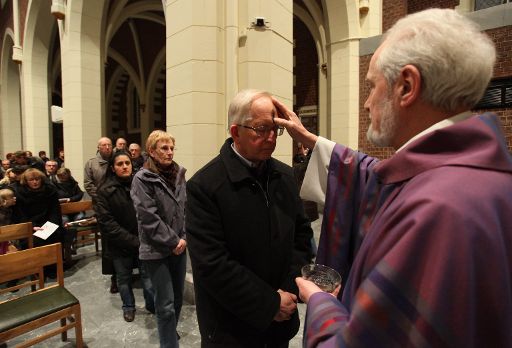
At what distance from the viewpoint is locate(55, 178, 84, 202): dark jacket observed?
5.36m

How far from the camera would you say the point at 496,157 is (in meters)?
0.60

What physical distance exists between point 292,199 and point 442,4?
8.93m

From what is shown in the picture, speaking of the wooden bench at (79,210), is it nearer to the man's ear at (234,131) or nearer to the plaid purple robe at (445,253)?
the man's ear at (234,131)

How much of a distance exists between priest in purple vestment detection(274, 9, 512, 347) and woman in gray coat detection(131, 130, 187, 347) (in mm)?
1821

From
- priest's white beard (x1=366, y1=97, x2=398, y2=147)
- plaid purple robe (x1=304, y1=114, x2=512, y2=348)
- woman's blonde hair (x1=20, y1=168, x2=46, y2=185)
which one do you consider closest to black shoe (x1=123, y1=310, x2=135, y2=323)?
woman's blonde hair (x1=20, y1=168, x2=46, y2=185)

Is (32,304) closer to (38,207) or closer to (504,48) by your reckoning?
(38,207)

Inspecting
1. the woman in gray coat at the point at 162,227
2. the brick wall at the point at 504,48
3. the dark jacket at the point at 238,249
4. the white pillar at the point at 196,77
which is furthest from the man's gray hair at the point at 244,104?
the brick wall at the point at 504,48

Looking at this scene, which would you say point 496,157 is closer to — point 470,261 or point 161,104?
point 470,261

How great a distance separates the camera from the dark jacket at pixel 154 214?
2391 mm

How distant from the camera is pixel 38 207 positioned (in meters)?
3.83

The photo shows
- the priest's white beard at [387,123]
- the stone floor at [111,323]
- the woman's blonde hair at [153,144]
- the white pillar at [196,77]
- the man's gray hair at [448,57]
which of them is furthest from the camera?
the white pillar at [196,77]

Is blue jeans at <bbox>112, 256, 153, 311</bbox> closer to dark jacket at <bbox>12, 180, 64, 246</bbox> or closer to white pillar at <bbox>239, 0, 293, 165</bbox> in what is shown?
dark jacket at <bbox>12, 180, 64, 246</bbox>

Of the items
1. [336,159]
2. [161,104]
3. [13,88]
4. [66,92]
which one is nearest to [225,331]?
[336,159]

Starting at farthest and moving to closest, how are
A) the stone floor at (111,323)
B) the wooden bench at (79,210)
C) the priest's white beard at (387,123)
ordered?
the wooden bench at (79,210) < the stone floor at (111,323) < the priest's white beard at (387,123)
